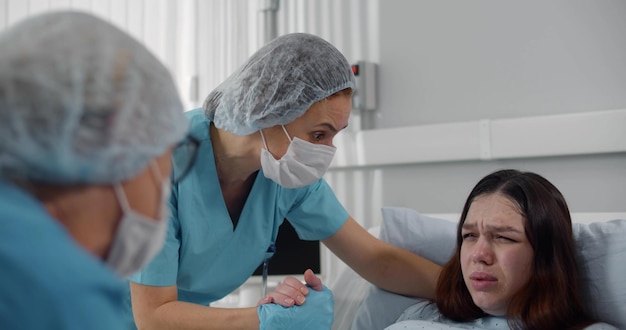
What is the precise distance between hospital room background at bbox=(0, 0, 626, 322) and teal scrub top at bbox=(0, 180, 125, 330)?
1.81 m

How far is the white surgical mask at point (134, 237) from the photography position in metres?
0.81

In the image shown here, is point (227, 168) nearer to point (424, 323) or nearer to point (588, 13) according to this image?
point (424, 323)

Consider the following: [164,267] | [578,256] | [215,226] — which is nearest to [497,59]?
[578,256]

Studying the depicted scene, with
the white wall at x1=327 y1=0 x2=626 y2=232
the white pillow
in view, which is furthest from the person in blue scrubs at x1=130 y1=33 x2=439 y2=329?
the white wall at x1=327 y1=0 x2=626 y2=232

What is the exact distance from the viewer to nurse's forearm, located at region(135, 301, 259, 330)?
1.56 meters

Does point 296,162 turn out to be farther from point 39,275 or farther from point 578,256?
point 39,275

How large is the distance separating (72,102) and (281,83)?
916 millimetres

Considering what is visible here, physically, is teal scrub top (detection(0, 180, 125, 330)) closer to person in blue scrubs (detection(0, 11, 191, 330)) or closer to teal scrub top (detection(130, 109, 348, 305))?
person in blue scrubs (detection(0, 11, 191, 330))

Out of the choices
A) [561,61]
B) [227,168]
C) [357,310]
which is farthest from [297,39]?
[561,61]

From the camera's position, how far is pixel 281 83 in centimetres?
161

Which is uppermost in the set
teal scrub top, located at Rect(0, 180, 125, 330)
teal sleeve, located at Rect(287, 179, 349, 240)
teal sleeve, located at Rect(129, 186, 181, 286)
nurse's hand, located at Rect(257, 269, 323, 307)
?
teal scrub top, located at Rect(0, 180, 125, 330)

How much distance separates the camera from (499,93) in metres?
2.41

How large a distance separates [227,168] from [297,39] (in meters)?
0.40

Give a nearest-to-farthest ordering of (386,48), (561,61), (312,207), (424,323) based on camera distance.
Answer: (424,323) < (312,207) < (561,61) < (386,48)
